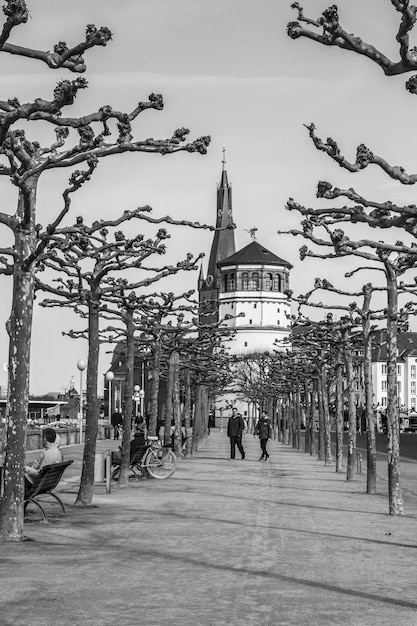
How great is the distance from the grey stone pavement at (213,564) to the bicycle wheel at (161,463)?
256 inches

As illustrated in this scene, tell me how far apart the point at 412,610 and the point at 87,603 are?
2824 mm

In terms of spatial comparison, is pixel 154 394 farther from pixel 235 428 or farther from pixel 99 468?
pixel 99 468

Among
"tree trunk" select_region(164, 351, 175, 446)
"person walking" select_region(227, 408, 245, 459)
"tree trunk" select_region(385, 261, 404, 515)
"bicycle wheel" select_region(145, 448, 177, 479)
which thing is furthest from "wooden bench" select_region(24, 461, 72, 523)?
"person walking" select_region(227, 408, 245, 459)

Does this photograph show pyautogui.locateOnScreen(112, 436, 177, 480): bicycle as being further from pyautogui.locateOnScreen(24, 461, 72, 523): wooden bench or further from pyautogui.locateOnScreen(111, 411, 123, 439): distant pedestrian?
pyautogui.locateOnScreen(111, 411, 123, 439): distant pedestrian

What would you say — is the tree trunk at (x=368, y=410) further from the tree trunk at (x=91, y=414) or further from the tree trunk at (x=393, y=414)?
the tree trunk at (x=91, y=414)

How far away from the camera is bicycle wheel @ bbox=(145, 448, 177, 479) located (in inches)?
Result: 1275

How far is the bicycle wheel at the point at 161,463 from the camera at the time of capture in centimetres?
3238

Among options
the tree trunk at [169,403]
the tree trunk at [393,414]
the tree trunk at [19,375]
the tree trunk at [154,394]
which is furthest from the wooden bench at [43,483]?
the tree trunk at [169,403]

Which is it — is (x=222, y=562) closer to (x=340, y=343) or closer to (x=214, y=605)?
(x=214, y=605)

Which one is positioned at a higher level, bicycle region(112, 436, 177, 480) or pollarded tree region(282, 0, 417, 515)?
pollarded tree region(282, 0, 417, 515)

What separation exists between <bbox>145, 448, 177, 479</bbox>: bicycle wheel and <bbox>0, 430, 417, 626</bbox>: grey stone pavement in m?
6.50

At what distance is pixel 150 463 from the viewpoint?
32500 mm

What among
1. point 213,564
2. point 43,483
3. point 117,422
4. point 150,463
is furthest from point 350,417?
point 117,422

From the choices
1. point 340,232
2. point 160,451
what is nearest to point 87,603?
point 340,232
